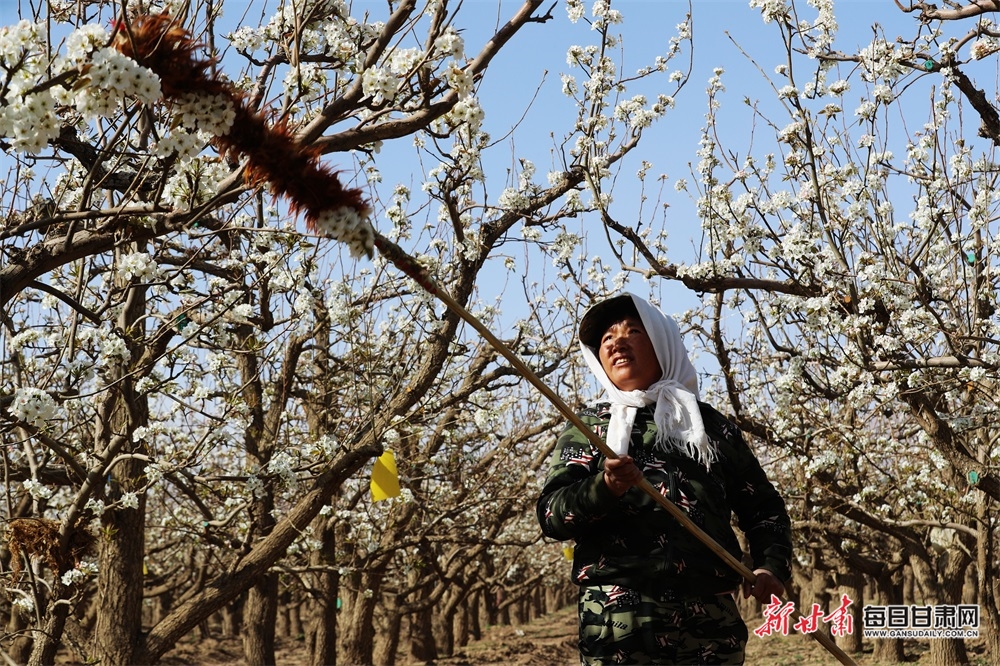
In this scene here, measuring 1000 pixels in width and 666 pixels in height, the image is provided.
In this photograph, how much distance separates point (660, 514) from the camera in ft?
10.3

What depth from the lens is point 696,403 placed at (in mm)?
3332

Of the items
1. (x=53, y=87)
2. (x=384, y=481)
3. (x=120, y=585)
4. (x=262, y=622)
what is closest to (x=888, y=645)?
(x=262, y=622)

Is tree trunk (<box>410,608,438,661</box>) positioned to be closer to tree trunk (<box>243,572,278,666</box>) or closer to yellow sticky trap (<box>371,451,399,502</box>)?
tree trunk (<box>243,572,278,666</box>)

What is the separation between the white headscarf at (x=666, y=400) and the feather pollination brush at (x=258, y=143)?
124 cm

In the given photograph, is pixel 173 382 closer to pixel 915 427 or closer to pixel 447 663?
pixel 915 427

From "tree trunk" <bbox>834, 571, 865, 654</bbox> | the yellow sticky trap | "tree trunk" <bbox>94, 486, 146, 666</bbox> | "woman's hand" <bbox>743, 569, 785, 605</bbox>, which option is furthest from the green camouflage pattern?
"tree trunk" <bbox>834, 571, 865, 654</bbox>

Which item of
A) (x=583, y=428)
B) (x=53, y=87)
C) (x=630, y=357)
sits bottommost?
(x=583, y=428)

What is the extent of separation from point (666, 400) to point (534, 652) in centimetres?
2032

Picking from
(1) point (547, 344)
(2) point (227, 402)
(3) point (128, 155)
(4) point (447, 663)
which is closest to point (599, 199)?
(2) point (227, 402)

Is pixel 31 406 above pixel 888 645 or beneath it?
above

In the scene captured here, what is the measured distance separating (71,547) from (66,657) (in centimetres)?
1734

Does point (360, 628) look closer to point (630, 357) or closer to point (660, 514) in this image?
point (630, 357)

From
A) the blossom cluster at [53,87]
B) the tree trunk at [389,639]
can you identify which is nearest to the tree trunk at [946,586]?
the tree trunk at [389,639]

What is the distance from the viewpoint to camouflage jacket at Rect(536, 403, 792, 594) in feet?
10.1
